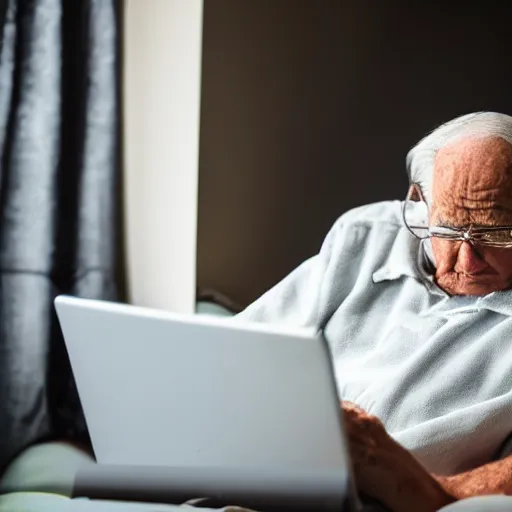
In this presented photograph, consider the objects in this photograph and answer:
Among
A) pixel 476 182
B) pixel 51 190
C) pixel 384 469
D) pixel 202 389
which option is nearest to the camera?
pixel 202 389

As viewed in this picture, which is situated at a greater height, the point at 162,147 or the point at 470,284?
the point at 162,147

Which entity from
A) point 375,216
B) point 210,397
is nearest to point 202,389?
point 210,397

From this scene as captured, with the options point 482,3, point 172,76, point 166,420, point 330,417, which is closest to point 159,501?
point 166,420

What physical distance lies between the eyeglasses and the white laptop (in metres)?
0.47

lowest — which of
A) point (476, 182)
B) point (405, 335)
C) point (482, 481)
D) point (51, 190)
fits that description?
point (482, 481)

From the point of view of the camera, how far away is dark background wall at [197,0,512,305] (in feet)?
4.11

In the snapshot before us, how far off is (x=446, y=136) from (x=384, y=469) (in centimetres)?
52

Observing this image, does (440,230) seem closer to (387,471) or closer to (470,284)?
(470,284)

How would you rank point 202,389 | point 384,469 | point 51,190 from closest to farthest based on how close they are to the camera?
point 202,389 → point 384,469 → point 51,190

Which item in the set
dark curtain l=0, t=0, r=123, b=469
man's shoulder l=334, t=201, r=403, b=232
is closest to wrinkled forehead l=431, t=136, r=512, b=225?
man's shoulder l=334, t=201, r=403, b=232

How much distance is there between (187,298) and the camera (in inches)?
55.4

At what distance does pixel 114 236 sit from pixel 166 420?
671mm

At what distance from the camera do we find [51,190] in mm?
1422

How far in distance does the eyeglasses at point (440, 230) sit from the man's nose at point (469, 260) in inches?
0.4
